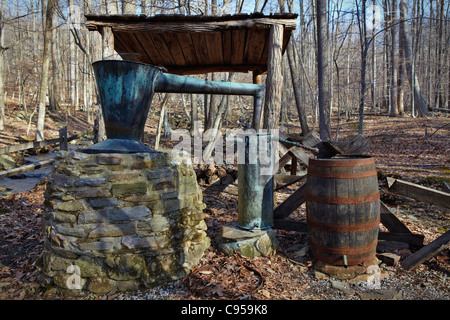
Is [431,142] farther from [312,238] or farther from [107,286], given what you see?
[107,286]

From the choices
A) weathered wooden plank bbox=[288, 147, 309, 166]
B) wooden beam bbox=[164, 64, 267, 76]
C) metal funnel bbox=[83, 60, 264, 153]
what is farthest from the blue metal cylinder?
wooden beam bbox=[164, 64, 267, 76]

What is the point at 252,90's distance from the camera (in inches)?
150

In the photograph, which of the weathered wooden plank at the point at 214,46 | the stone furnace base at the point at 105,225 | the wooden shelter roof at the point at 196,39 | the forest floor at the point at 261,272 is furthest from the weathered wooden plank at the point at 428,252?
the weathered wooden plank at the point at 214,46

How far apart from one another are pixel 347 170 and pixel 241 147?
1215 mm

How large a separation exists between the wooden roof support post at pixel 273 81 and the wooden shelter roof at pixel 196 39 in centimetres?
21

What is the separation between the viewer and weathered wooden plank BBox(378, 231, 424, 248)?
3.42 meters

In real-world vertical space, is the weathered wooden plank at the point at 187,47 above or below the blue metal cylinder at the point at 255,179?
above

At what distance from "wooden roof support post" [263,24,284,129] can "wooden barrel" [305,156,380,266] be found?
1447 mm

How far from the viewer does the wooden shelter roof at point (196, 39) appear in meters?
4.28

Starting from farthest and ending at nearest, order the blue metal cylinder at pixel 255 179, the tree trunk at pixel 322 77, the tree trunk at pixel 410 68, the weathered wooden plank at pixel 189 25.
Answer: the tree trunk at pixel 410 68
the tree trunk at pixel 322 77
the weathered wooden plank at pixel 189 25
the blue metal cylinder at pixel 255 179

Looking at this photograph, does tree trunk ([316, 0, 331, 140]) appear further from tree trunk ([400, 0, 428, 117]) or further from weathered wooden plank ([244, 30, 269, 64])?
tree trunk ([400, 0, 428, 117])

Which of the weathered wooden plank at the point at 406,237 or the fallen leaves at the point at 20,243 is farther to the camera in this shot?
the weathered wooden plank at the point at 406,237

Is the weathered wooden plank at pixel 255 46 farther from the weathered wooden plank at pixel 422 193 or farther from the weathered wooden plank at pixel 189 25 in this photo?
the weathered wooden plank at pixel 422 193

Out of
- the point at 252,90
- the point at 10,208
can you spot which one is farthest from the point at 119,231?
the point at 10,208
